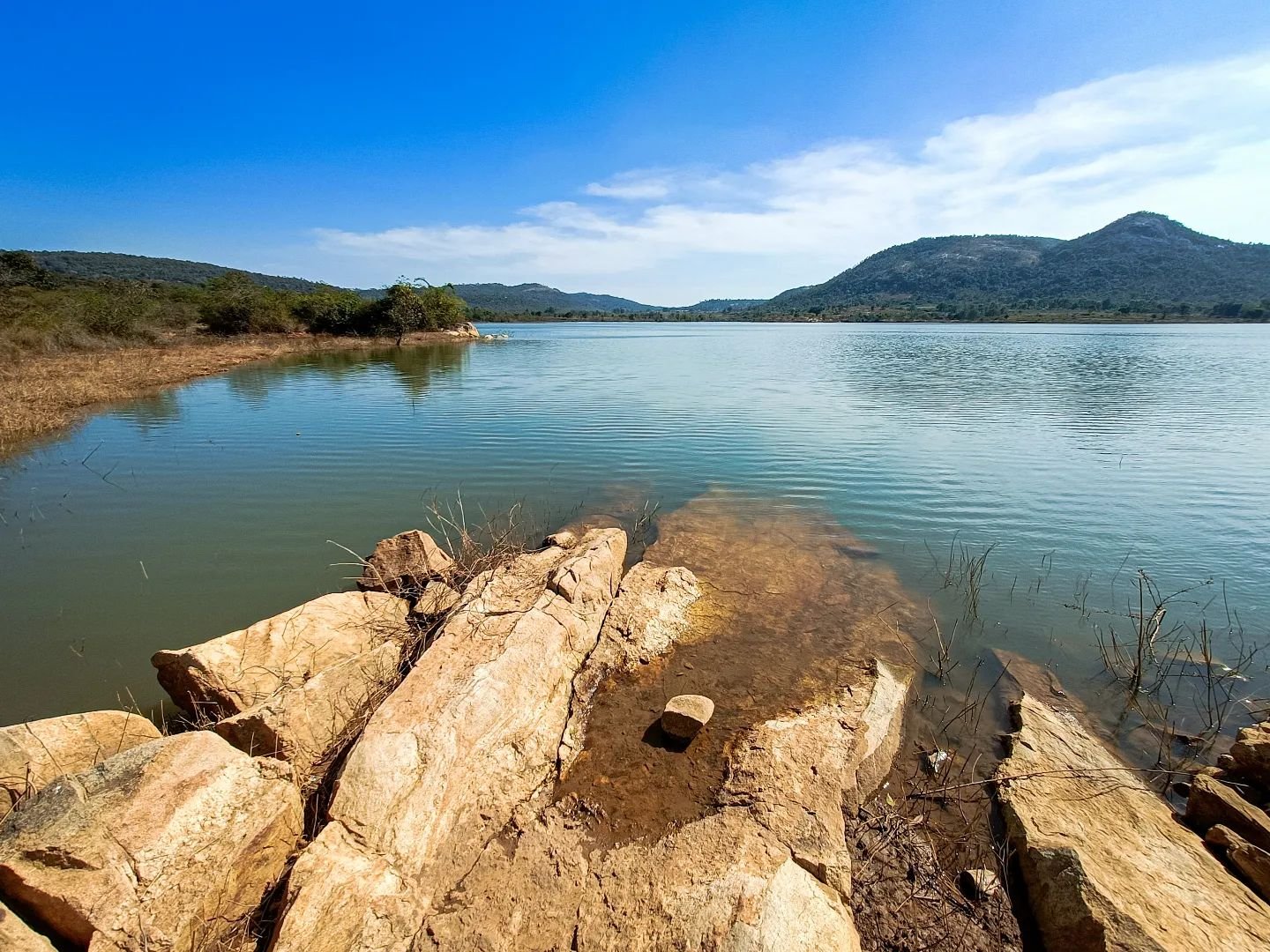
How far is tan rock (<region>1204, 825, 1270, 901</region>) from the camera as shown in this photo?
3242 mm

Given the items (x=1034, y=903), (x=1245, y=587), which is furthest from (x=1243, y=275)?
(x=1034, y=903)

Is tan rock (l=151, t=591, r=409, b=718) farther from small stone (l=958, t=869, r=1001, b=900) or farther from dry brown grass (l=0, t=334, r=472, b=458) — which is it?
dry brown grass (l=0, t=334, r=472, b=458)

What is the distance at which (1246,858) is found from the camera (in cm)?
334

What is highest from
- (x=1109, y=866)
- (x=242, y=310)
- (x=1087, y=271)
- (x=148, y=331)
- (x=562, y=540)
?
(x=1087, y=271)

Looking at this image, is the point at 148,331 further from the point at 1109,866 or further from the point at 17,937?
the point at 1109,866

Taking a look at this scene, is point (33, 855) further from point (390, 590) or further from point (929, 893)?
point (929, 893)

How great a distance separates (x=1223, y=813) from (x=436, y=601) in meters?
6.41

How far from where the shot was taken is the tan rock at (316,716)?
361 cm

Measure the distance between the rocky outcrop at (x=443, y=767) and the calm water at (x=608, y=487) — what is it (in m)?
3.43

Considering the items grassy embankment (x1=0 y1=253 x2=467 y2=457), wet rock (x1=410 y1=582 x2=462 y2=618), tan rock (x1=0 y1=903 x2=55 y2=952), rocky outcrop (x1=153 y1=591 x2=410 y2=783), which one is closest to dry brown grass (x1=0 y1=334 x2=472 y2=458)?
grassy embankment (x1=0 y1=253 x2=467 y2=457)

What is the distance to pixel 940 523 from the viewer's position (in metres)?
9.49

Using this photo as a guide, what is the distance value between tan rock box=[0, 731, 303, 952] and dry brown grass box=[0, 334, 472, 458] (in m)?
15.2

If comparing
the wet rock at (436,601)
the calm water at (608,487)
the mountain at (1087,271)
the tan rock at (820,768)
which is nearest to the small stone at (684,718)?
the tan rock at (820,768)

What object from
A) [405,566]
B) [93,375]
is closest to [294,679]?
[405,566]
